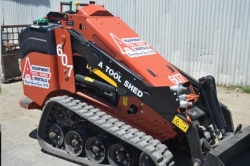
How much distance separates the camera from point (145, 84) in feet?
14.6

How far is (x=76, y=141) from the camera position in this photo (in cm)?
497

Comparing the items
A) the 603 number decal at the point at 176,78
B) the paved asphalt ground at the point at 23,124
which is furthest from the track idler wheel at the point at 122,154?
the 603 number decal at the point at 176,78

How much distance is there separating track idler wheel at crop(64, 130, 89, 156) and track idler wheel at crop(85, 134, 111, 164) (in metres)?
0.11

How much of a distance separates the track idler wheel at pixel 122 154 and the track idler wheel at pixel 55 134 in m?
0.92

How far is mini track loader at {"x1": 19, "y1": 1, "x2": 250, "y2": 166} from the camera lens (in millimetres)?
4289

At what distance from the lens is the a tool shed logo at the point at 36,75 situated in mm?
5352

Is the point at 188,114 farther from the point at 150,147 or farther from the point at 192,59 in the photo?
the point at 192,59

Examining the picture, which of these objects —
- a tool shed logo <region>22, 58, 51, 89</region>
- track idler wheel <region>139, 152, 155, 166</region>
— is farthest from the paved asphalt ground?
track idler wheel <region>139, 152, 155, 166</region>

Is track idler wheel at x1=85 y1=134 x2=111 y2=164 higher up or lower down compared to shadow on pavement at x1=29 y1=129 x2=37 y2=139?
higher up

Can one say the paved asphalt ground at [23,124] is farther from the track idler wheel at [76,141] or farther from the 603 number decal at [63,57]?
the 603 number decal at [63,57]

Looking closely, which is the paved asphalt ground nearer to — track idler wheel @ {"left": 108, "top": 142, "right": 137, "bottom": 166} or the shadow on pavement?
the shadow on pavement

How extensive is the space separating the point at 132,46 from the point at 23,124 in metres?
2.66

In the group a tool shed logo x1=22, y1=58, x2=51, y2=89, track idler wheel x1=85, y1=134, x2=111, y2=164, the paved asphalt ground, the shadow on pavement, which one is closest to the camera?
track idler wheel x1=85, y1=134, x2=111, y2=164

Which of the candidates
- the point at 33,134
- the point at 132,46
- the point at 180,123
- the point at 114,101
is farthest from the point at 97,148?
the point at 33,134
